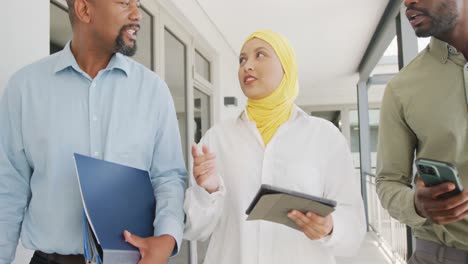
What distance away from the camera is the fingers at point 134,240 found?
96 cm

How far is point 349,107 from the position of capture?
1027 centimetres

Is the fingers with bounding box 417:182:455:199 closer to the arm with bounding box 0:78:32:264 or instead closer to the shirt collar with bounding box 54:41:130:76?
the shirt collar with bounding box 54:41:130:76

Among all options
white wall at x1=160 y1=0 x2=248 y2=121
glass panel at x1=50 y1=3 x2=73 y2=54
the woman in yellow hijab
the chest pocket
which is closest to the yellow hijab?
the woman in yellow hijab

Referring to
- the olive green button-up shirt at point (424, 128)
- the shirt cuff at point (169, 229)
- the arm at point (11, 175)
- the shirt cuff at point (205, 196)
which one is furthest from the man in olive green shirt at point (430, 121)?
the arm at point (11, 175)

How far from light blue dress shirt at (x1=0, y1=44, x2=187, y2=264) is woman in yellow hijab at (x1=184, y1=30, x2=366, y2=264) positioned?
14 centimetres

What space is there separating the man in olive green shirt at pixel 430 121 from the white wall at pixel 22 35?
51.4 inches

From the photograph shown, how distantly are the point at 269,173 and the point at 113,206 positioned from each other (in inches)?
19.3

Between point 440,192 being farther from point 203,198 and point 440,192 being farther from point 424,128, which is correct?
point 203,198

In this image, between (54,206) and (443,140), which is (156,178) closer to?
(54,206)

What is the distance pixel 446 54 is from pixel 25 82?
1.29 meters

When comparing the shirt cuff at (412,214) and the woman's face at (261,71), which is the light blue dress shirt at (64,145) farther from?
the shirt cuff at (412,214)

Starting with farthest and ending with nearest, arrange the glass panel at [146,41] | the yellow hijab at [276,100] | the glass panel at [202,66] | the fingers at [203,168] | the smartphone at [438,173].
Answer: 1. the glass panel at [202,66]
2. the glass panel at [146,41]
3. the yellow hijab at [276,100]
4. the fingers at [203,168]
5. the smartphone at [438,173]

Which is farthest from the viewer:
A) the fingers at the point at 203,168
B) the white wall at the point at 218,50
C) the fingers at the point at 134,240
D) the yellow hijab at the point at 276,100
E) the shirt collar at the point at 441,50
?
the white wall at the point at 218,50

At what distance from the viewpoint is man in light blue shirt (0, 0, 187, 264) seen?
1.04m
